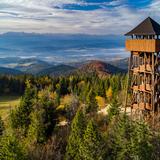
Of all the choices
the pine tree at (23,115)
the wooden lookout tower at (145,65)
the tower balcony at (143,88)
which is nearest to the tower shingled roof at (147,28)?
the wooden lookout tower at (145,65)

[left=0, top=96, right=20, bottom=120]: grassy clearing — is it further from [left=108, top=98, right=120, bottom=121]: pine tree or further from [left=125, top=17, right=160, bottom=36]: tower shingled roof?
[left=125, top=17, right=160, bottom=36]: tower shingled roof

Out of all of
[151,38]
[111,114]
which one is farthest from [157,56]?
[111,114]

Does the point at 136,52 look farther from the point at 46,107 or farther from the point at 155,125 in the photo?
the point at 46,107

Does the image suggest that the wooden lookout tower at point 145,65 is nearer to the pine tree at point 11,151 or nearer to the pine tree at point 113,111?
the pine tree at point 113,111

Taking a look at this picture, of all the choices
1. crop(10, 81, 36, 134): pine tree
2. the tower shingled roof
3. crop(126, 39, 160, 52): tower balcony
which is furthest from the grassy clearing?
the tower shingled roof

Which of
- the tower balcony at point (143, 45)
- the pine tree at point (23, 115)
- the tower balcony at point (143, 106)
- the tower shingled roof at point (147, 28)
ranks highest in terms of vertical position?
the tower shingled roof at point (147, 28)

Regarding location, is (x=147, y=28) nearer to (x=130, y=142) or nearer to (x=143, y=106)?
(x=143, y=106)
